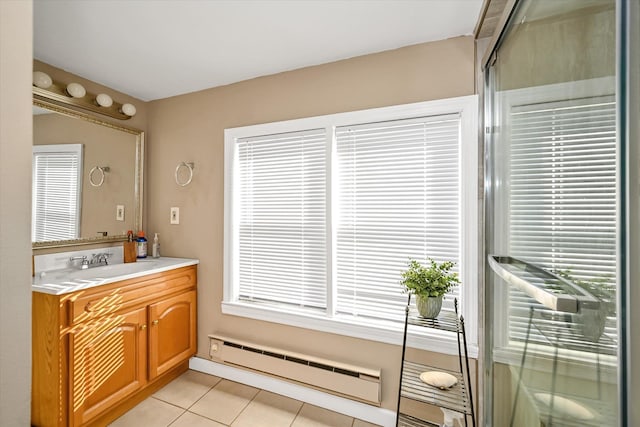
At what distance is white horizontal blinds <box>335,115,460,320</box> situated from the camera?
177 cm

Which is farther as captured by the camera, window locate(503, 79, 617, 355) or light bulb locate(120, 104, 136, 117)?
light bulb locate(120, 104, 136, 117)

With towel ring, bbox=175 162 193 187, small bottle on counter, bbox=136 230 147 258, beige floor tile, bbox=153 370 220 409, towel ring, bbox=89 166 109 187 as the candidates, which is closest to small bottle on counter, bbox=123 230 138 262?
small bottle on counter, bbox=136 230 147 258

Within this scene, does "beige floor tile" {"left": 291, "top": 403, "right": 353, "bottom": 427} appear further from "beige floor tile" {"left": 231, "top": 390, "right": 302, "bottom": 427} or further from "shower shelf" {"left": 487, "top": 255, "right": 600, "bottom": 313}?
"shower shelf" {"left": 487, "top": 255, "right": 600, "bottom": 313}

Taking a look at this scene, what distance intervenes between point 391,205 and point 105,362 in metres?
2.02

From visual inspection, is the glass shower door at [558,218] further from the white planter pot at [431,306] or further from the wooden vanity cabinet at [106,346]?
the wooden vanity cabinet at [106,346]

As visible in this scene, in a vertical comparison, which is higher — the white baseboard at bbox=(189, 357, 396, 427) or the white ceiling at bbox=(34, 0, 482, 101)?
the white ceiling at bbox=(34, 0, 482, 101)

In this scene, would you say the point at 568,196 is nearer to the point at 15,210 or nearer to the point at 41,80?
the point at 15,210

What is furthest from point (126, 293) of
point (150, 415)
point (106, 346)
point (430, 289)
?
point (430, 289)

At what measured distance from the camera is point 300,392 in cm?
207

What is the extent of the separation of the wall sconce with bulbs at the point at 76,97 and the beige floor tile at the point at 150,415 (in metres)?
2.19

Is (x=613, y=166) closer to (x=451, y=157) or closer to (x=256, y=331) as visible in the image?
(x=451, y=157)

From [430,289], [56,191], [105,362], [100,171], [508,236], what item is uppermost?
[100,171]

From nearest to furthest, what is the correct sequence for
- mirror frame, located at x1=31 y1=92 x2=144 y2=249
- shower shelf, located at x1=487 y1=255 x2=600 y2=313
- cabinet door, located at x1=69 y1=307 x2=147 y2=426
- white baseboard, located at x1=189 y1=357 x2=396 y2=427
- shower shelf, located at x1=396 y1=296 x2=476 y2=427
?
shower shelf, located at x1=487 y1=255 x2=600 y2=313 → shower shelf, located at x1=396 y1=296 x2=476 y2=427 → cabinet door, located at x1=69 y1=307 x2=147 y2=426 → white baseboard, located at x1=189 y1=357 x2=396 y2=427 → mirror frame, located at x1=31 y1=92 x2=144 y2=249

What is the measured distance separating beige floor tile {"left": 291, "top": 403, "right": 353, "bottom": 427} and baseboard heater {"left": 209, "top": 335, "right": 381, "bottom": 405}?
0.15 metres
